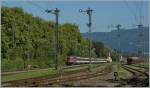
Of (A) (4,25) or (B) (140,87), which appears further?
(A) (4,25)

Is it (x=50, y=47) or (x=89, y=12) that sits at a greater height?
(x=89, y=12)

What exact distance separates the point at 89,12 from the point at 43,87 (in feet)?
151

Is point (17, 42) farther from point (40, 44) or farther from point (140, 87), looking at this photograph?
point (140, 87)

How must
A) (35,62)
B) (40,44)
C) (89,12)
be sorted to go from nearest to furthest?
(89,12) < (35,62) < (40,44)

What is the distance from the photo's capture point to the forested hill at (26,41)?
81.6m

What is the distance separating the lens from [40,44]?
3878 inches

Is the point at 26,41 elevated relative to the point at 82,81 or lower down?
elevated

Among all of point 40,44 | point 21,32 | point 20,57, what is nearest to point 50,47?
point 40,44

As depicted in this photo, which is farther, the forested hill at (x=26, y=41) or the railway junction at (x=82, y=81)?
the forested hill at (x=26, y=41)

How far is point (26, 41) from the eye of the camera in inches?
3654

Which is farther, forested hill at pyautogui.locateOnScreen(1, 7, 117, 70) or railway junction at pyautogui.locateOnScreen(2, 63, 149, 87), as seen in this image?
forested hill at pyautogui.locateOnScreen(1, 7, 117, 70)

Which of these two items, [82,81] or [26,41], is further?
[26,41]

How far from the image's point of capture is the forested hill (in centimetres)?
8156

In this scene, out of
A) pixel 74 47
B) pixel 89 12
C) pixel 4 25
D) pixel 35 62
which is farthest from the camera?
pixel 74 47
